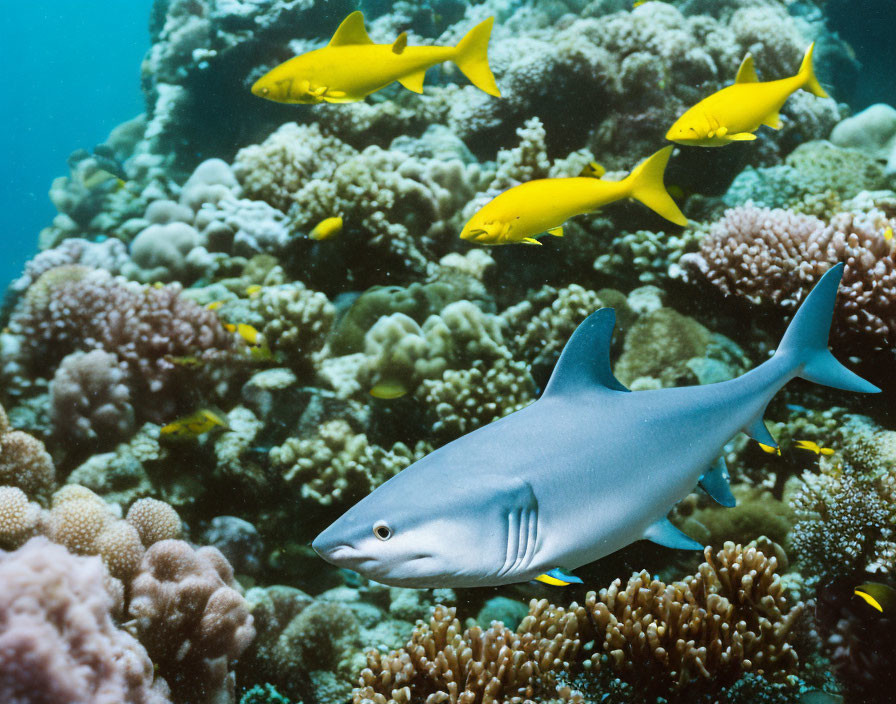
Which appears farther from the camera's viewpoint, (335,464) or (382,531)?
(335,464)

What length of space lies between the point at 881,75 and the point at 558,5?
732 cm

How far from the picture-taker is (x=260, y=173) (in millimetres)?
7289

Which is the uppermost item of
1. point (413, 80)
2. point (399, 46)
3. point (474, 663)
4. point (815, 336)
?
point (399, 46)

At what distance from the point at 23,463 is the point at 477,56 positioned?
426cm

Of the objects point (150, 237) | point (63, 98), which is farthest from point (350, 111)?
point (63, 98)

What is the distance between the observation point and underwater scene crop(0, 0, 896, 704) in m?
1.77

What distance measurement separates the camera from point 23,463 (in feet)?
11.7

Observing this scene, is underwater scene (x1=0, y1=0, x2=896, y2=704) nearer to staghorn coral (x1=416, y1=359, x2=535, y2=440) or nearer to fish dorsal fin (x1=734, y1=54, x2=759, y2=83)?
staghorn coral (x1=416, y1=359, x2=535, y2=440)

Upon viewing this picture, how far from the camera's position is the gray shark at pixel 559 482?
4.50ft

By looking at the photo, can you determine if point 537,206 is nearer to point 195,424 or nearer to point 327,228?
point 327,228

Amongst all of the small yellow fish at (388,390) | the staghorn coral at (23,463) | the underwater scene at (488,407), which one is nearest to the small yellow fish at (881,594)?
the underwater scene at (488,407)

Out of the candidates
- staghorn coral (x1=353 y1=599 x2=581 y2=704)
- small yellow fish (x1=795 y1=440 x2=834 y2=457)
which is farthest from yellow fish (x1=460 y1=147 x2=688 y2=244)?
staghorn coral (x1=353 y1=599 x2=581 y2=704)

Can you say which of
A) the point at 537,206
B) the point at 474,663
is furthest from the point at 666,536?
the point at 537,206

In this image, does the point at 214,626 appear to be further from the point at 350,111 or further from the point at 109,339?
the point at 350,111
